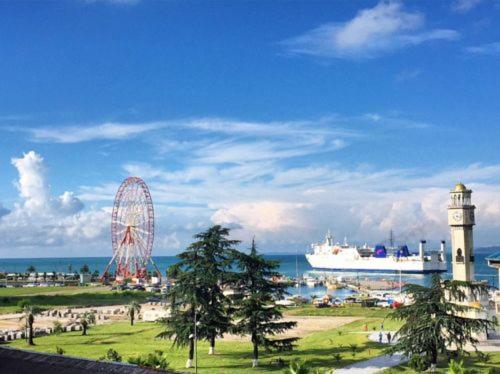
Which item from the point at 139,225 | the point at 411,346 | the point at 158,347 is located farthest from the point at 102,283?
the point at 411,346

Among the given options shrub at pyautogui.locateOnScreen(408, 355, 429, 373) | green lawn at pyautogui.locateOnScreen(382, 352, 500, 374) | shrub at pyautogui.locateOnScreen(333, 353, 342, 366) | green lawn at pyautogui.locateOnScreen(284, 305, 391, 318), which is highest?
shrub at pyautogui.locateOnScreen(408, 355, 429, 373)

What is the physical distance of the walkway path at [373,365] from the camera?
36906 millimetres

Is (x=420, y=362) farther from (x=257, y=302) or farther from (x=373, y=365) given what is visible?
(x=257, y=302)

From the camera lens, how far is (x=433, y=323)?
34.8m

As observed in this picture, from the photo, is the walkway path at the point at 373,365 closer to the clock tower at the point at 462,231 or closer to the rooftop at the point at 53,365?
the clock tower at the point at 462,231

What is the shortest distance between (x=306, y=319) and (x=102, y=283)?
277 feet

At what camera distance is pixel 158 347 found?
50031 mm

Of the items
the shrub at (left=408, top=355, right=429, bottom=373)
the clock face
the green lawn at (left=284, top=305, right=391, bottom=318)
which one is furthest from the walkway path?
the green lawn at (left=284, top=305, right=391, bottom=318)

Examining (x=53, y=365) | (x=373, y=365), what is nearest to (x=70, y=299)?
(x=373, y=365)

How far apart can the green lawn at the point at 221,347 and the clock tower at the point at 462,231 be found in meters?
8.80

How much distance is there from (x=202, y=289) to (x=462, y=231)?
2068 cm

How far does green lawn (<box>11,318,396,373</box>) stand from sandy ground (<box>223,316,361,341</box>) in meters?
2.09

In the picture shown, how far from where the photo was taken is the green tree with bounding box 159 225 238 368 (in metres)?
42.1

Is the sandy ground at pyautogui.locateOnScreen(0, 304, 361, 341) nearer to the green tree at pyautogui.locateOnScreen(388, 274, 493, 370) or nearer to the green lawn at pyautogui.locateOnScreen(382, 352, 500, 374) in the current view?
the green lawn at pyautogui.locateOnScreen(382, 352, 500, 374)
